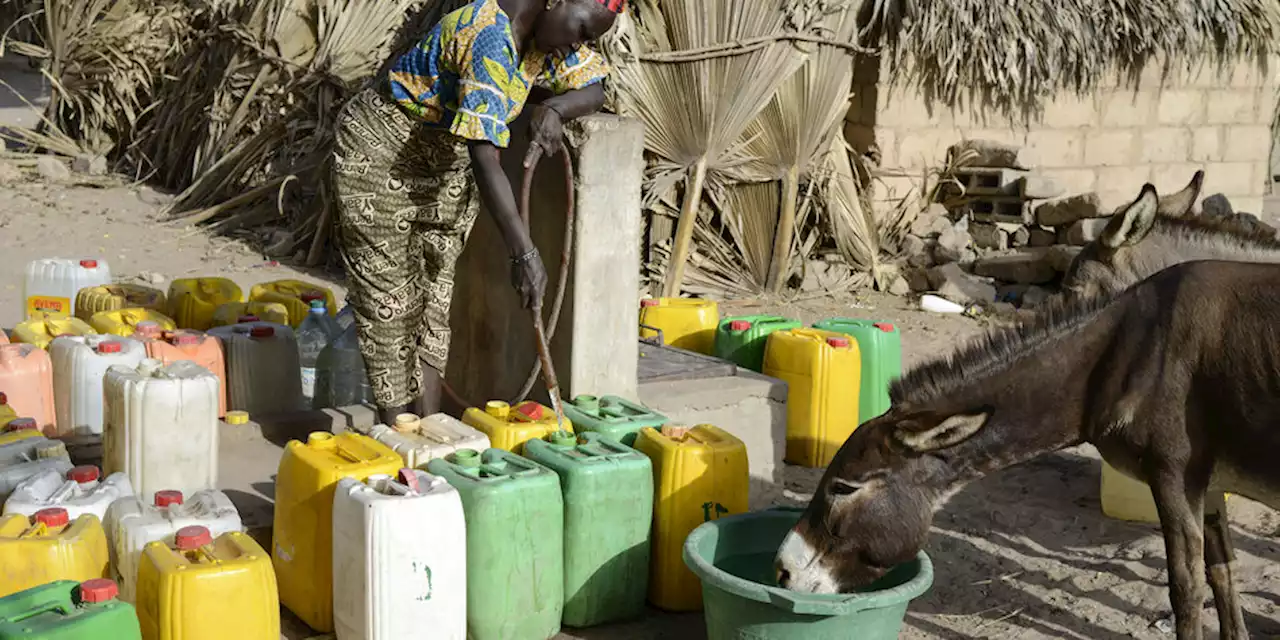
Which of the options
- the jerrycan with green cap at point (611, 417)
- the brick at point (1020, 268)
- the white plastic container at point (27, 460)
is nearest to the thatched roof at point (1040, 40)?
the brick at point (1020, 268)

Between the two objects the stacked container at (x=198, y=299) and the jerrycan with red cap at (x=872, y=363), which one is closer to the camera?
the stacked container at (x=198, y=299)

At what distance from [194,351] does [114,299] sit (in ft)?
3.42

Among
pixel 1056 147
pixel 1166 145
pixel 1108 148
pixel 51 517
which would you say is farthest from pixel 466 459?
pixel 1166 145

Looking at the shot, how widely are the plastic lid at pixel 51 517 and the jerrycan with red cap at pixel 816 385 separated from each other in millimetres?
3054

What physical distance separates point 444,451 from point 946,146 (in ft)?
22.5

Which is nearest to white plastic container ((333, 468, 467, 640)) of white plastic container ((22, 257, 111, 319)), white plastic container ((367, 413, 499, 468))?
white plastic container ((367, 413, 499, 468))

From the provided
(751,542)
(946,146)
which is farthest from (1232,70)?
(751,542)

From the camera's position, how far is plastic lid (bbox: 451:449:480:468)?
355cm

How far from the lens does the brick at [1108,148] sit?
9914mm

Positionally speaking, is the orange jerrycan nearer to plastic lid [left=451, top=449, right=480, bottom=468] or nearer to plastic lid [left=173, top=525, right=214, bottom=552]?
plastic lid [left=451, top=449, right=480, bottom=468]

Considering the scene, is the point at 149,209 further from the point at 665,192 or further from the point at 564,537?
the point at 564,537

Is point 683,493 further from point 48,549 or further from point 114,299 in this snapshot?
point 114,299

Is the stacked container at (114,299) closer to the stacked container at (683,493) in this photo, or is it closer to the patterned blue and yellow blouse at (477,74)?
the patterned blue and yellow blouse at (477,74)

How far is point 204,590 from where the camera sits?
9.39 feet
